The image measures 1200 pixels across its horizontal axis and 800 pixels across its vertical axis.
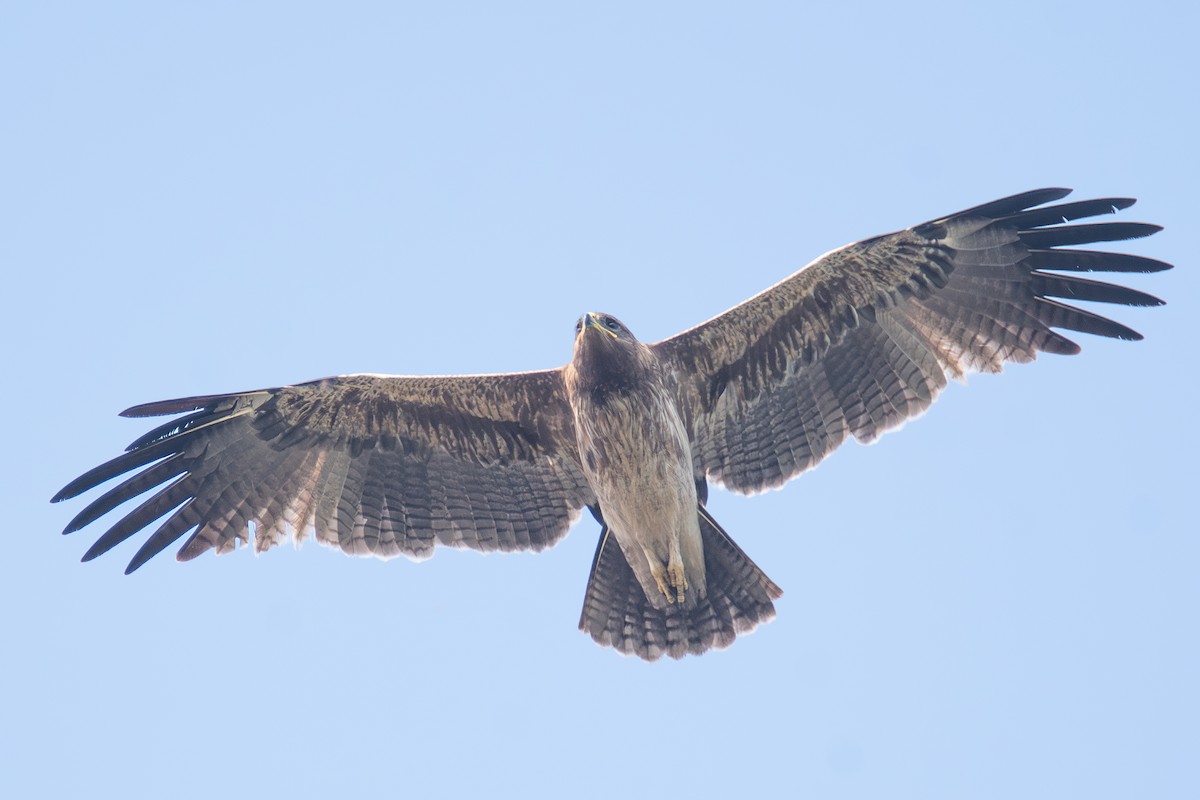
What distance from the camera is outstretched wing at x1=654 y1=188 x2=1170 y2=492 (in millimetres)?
11055

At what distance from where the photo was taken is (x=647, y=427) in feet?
35.6

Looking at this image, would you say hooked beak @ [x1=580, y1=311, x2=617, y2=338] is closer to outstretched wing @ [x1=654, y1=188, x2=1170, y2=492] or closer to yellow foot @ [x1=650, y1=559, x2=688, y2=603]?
outstretched wing @ [x1=654, y1=188, x2=1170, y2=492]

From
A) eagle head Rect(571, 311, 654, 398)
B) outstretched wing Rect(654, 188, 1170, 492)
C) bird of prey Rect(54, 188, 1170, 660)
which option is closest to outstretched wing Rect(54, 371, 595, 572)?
bird of prey Rect(54, 188, 1170, 660)

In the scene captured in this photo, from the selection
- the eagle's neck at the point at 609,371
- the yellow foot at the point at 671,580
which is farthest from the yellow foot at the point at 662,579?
the eagle's neck at the point at 609,371

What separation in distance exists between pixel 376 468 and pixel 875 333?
4280 millimetres

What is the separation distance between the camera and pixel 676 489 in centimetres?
1095

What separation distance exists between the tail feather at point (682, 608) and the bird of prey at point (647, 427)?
16mm

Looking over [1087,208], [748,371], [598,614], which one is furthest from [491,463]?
[1087,208]

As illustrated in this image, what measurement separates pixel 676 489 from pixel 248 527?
361 cm

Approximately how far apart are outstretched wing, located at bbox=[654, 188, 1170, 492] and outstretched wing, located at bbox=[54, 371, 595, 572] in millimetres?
A: 1319

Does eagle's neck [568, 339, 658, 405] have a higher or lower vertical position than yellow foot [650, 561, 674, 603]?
higher

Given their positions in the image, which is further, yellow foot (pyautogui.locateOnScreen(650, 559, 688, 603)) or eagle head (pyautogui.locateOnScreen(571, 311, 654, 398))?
yellow foot (pyautogui.locateOnScreen(650, 559, 688, 603))

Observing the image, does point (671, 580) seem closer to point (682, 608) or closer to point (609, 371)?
point (682, 608)

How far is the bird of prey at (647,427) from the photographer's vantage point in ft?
35.9
